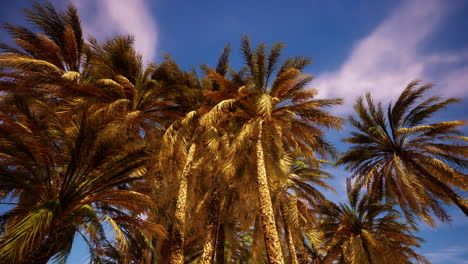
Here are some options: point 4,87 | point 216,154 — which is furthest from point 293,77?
point 4,87

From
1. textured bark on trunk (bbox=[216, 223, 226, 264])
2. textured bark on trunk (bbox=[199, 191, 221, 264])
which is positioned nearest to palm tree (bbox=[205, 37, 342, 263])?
textured bark on trunk (bbox=[199, 191, 221, 264])

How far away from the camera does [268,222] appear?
776 centimetres

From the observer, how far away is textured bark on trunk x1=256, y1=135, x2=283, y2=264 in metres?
7.11

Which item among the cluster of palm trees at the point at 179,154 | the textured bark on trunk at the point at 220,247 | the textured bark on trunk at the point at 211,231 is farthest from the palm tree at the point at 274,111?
the textured bark on trunk at the point at 220,247

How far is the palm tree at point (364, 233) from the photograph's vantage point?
45.7 feet

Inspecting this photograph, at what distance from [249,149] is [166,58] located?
20.0 feet

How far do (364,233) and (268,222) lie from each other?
1060cm

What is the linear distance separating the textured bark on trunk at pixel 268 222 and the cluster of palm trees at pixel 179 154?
0.12 ft

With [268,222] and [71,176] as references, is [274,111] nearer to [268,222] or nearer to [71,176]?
[268,222]

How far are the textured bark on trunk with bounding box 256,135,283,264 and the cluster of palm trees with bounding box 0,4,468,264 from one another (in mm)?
38

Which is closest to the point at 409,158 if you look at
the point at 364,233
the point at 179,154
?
the point at 364,233

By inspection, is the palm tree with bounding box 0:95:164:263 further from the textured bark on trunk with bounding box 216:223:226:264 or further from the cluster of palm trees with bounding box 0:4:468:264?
the textured bark on trunk with bounding box 216:223:226:264

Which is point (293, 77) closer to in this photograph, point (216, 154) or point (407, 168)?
point (216, 154)

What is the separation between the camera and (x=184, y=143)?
33.3ft
